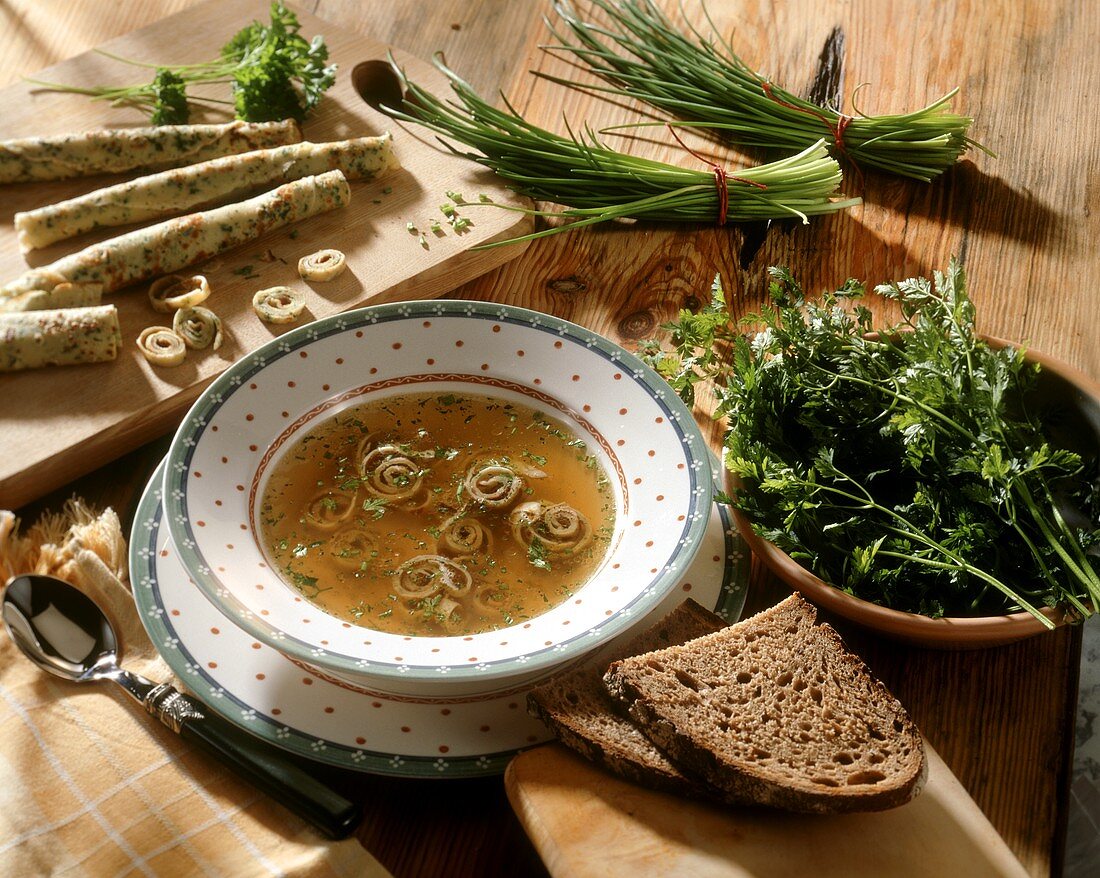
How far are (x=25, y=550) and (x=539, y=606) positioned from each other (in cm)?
90

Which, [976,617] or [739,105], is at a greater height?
[739,105]

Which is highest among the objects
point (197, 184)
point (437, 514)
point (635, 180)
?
point (635, 180)

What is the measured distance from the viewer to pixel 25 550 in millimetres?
1811

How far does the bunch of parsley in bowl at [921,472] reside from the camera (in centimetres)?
154

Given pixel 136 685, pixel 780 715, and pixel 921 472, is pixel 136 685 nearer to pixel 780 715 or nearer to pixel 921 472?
pixel 780 715

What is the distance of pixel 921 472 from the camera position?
1662 mm

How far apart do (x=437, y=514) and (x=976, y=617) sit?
0.90 m

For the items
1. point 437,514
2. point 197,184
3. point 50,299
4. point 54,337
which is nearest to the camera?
point 437,514

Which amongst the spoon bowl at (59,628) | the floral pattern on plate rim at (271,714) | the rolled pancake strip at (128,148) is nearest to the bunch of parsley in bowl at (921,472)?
the floral pattern on plate rim at (271,714)

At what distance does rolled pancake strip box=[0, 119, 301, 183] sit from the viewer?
8.48 feet

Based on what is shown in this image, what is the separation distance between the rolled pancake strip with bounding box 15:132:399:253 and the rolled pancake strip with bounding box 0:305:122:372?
36 centimetres

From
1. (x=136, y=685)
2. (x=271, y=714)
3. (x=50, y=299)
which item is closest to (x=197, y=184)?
(x=50, y=299)

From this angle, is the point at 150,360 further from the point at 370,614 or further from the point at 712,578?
Answer: the point at 712,578

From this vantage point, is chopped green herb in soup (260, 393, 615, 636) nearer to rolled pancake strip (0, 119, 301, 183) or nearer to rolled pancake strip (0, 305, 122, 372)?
rolled pancake strip (0, 305, 122, 372)
